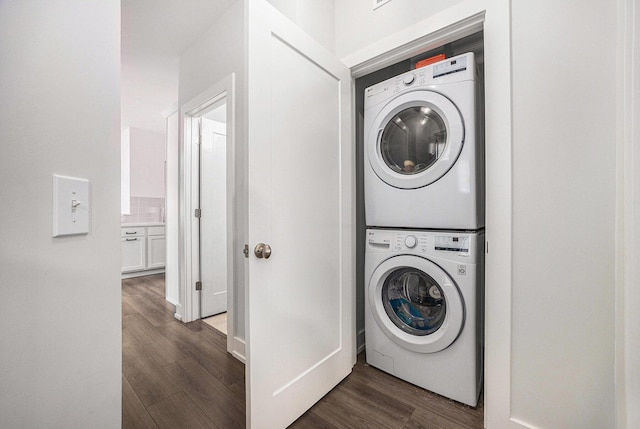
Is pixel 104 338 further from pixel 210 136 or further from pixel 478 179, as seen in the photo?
pixel 210 136

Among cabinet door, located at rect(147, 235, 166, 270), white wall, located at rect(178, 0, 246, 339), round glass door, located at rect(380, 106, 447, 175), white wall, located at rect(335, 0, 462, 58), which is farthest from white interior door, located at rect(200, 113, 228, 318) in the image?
cabinet door, located at rect(147, 235, 166, 270)

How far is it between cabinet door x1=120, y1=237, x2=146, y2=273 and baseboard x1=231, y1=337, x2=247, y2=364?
3.12 metres

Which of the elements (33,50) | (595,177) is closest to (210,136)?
(33,50)

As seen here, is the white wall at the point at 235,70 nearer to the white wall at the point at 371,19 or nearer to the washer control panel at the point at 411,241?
the white wall at the point at 371,19

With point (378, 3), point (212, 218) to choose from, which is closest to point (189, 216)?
point (212, 218)

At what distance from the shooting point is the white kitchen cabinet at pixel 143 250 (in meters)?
4.19

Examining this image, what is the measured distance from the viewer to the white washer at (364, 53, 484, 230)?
1404 mm

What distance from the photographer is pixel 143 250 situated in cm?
439

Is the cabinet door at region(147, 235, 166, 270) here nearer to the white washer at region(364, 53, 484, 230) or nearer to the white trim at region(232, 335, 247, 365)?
the white trim at region(232, 335, 247, 365)

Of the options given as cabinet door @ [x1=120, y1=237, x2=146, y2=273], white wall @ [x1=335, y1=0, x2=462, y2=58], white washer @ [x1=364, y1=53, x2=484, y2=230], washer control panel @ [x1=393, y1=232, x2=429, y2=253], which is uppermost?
white wall @ [x1=335, y1=0, x2=462, y2=58]

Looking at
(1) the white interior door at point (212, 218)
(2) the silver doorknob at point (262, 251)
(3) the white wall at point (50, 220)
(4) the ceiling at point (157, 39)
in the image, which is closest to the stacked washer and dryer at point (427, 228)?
(2) the silver doorknob at point (262, 251)

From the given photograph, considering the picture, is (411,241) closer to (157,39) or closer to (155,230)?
(157,39)

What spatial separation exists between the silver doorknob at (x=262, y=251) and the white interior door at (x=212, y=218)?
5.73ft

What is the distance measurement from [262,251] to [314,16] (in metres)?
1.49
